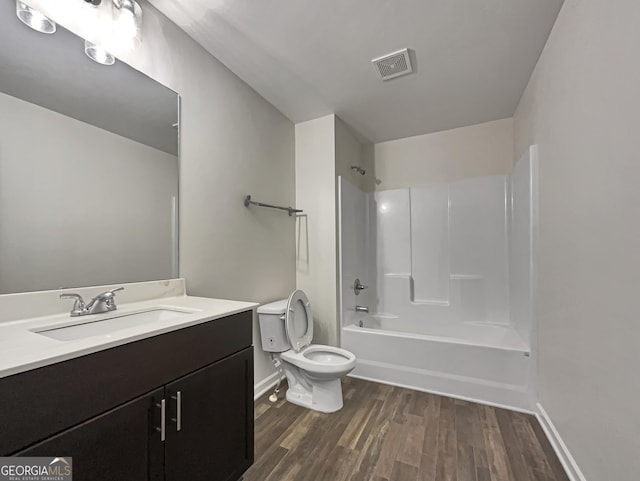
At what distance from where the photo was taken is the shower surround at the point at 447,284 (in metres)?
2.04

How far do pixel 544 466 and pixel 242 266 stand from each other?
2.06 metres

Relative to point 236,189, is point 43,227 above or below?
below

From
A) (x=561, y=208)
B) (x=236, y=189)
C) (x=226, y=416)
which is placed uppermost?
(x=236, y=189)

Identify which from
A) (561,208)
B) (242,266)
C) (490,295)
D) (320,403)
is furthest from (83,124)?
(490,295)

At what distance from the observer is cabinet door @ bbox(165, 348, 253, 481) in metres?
0.96

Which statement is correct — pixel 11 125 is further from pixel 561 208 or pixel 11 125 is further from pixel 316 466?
pixel 561 208

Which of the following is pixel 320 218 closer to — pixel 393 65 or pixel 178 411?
pixel 393 65

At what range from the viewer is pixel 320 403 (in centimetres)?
193

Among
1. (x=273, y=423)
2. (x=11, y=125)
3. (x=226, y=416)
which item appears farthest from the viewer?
(x=273, y=423)

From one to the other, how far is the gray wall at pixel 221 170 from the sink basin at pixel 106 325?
352 mm

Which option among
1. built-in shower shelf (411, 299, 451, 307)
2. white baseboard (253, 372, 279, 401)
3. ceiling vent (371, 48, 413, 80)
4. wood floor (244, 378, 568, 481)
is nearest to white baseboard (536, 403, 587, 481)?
wood floor (244, 378, 568, 481)

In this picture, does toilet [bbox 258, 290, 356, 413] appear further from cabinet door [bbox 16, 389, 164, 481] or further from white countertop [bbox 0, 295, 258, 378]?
cabinet door [bbox 16, 389, 164, 481]

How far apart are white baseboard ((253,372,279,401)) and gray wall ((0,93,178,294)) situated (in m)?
1.14

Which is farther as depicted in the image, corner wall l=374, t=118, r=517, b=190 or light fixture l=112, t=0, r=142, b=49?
corner wall l=374, t=118, r=517, b=190
